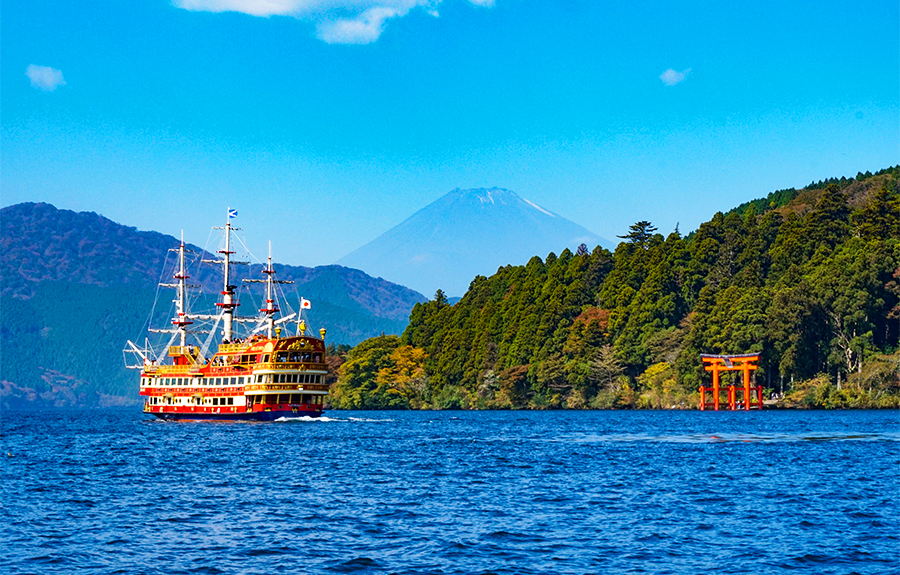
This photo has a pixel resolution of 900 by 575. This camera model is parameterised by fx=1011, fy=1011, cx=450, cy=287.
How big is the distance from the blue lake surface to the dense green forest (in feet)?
181

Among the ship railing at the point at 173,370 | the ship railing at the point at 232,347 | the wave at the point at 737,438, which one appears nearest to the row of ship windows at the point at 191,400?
the ship railing at the point at 173,370

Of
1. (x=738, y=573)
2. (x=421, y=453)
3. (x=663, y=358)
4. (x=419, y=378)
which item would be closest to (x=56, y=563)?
(x=738, y=573)

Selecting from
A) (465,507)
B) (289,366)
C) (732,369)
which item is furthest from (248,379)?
(465,507)

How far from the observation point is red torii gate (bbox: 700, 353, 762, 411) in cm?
11850

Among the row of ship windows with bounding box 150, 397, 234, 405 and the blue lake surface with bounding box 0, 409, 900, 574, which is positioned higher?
the row of ship windows with bounding box 150, 397, 234, 405

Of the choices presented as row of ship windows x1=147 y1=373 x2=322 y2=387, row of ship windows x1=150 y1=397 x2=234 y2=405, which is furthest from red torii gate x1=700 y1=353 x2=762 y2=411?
row of ship windows x1=150 y1=397 x2=234 y2=405

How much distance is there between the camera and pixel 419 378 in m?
173

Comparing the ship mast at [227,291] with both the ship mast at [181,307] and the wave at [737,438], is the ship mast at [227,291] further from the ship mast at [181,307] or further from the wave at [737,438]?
the wave at [737,438]

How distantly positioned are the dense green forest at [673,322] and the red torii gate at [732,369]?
148 inches

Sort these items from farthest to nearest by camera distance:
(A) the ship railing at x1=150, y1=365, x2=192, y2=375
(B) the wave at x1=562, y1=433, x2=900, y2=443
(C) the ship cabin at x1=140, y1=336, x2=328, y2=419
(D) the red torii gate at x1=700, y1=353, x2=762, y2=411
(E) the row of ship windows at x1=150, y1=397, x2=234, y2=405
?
1. (D) the red torii gate at x1=700, y1=353, x2=762, y2=411
2. (A) the ship railing at x1=150, y1=365, x2=192, y2=375
3. (E) the row of ship windows at x1=150, y1=397, x2=234, y2=405
4. (C) the ship cabin at x1=140, y1=336, x2=328, y2=419
5. (B) the wave at x1=562, y1=433, x2=900, y2=443

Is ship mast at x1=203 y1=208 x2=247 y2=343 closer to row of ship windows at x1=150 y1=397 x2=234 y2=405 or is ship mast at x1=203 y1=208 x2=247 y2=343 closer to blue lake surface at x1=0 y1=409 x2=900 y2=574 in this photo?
row of ship windows at x1=150 y1=397 x2=234 y2=405

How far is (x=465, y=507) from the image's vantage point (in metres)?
36.5

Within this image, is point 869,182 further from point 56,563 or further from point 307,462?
point 56,563

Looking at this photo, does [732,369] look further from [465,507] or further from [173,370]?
[465,507]
